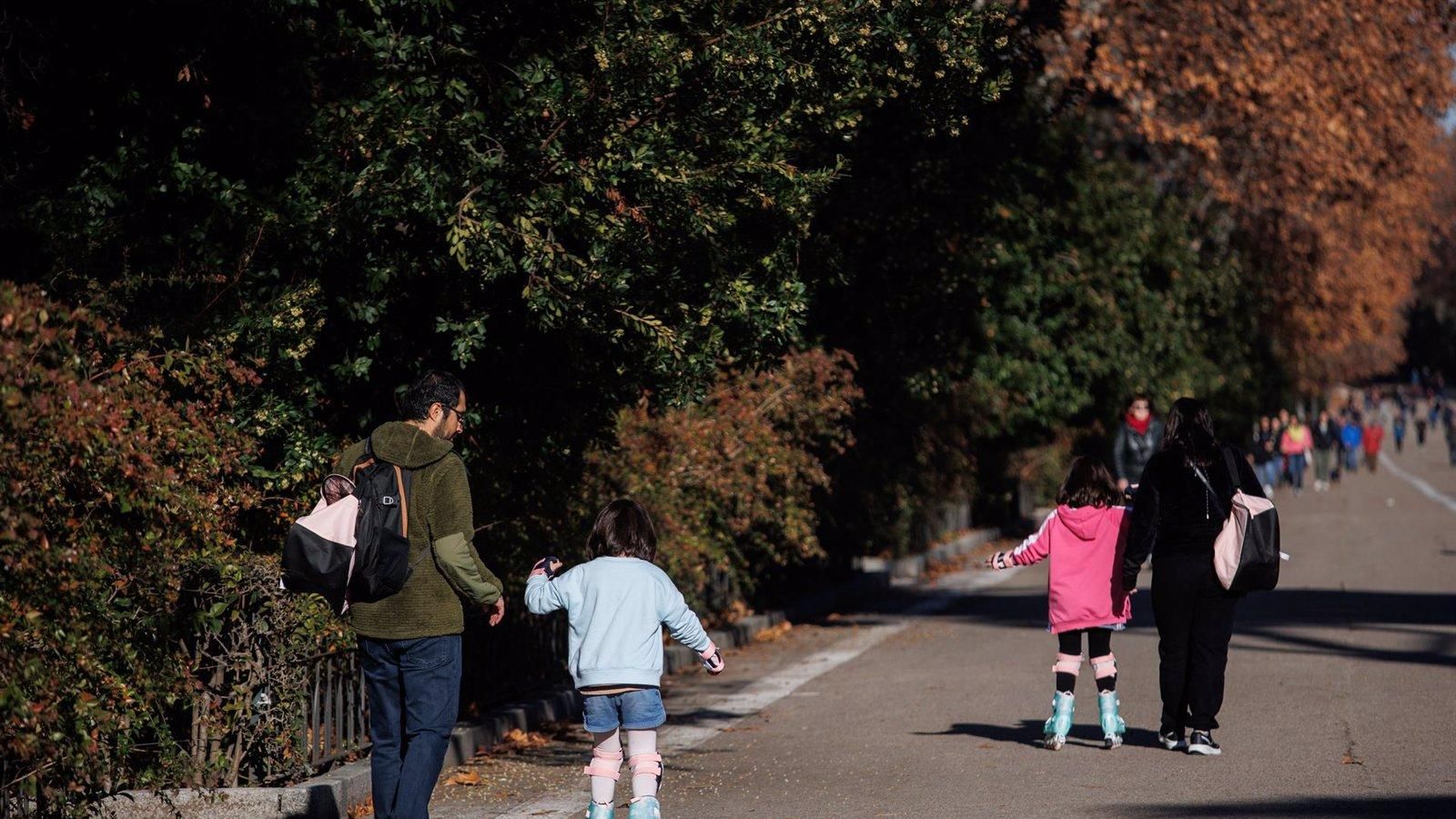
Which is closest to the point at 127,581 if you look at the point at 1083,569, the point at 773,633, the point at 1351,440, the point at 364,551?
the point at 364,551

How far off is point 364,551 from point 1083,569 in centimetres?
446

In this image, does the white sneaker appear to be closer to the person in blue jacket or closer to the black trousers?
the black trousers

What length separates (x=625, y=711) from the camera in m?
6.50

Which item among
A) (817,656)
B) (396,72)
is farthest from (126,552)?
(817,656)

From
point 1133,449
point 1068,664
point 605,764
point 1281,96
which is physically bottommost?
point 605,764

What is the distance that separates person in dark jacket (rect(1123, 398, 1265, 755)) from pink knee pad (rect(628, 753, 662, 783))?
3310 mm

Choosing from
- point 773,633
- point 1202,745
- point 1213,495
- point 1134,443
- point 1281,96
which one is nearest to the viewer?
point 1202,745

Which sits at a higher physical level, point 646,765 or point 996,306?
point 996,306

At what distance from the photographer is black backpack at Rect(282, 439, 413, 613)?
233 inches

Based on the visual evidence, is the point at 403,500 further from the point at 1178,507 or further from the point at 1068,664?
the point at 1178,507

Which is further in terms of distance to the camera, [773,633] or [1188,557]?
[773,633]

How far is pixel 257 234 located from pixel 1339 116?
19.9m

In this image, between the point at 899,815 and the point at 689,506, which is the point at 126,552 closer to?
the point at 899,815

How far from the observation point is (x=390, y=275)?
7957mm
